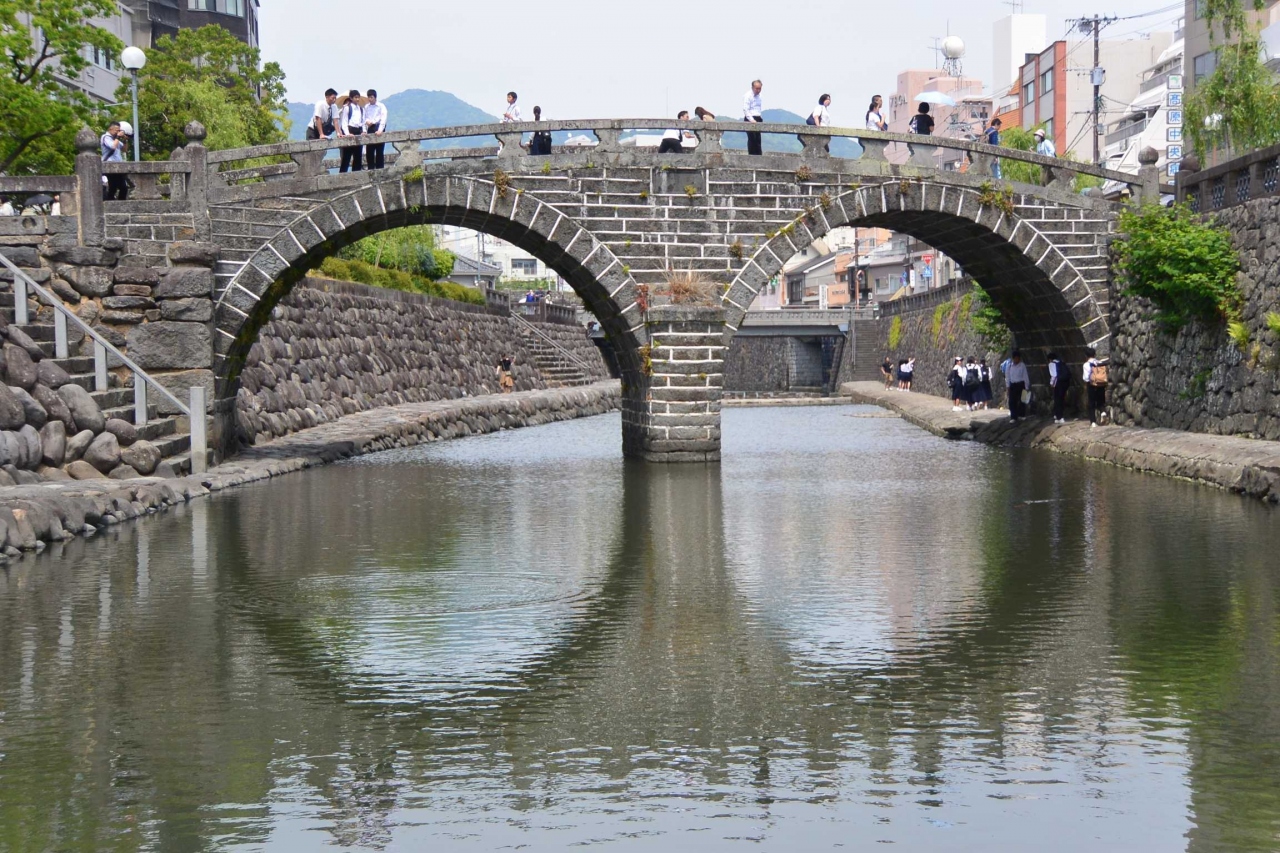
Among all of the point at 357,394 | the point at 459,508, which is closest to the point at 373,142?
the point at 459,508

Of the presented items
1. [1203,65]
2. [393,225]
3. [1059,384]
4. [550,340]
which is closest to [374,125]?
[393,225]

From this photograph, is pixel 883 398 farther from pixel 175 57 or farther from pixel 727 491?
pixel 727 491

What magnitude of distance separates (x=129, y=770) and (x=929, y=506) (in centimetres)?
1212

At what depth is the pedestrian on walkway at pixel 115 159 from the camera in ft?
78.1

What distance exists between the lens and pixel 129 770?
656cm

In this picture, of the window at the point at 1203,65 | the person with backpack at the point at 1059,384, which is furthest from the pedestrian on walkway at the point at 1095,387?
the window at the point at 1203,65

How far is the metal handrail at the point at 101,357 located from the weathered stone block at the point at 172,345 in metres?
1.25

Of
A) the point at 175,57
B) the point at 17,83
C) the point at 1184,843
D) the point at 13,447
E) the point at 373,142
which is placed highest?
the point at 175,57

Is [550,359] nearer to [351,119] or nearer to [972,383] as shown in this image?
[972,383]

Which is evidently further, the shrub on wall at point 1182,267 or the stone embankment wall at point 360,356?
the stone embankment wall at point 360,356

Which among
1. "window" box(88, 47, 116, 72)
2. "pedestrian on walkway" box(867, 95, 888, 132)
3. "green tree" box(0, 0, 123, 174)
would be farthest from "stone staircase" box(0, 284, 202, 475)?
"window" box(88, 47, 116, 72)

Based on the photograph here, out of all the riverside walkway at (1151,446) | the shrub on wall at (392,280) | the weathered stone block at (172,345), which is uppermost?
the shrub on wall at (392,280)

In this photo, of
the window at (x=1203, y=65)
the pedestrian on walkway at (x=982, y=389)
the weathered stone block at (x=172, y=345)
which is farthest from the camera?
the window at (x=1203, y=65)

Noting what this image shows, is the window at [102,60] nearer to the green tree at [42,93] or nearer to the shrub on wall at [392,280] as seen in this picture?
the shrub on wall at [392,280]
